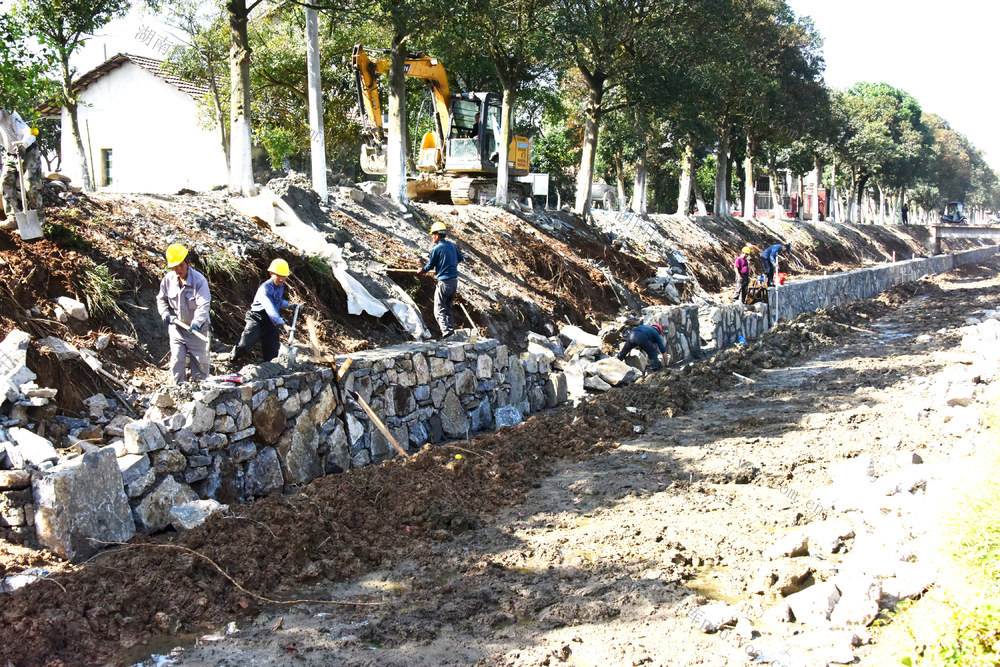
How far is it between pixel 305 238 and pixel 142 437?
231 inches

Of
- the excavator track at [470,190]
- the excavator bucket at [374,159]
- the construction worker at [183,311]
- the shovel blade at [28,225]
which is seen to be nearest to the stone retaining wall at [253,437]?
the construction worker at [183,311]

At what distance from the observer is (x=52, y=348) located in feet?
24.7

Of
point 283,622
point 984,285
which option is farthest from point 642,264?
point 984,285

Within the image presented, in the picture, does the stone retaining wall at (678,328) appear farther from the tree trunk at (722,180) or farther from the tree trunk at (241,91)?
the tree trunk at (722,180)

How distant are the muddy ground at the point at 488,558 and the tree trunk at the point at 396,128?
738 centimetres

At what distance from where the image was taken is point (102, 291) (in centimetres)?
855

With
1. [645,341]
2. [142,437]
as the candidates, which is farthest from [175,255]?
[645,341]

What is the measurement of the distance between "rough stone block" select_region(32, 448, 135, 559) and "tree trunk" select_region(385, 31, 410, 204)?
11107 mm

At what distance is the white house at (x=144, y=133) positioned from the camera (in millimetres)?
28047

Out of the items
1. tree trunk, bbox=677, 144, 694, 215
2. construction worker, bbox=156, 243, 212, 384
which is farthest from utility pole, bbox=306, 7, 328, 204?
tree trunk, bbox=677, 144, 694, 215

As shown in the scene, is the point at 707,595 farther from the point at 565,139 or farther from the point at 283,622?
the point at 565,139

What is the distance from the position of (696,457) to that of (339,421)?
3.84 metres

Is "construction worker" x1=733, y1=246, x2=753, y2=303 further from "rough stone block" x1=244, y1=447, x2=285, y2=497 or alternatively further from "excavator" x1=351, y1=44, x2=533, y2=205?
"rough stone block" x1=244, y1=447, x2=285, y2=497

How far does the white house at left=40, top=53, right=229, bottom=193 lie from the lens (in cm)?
2805
